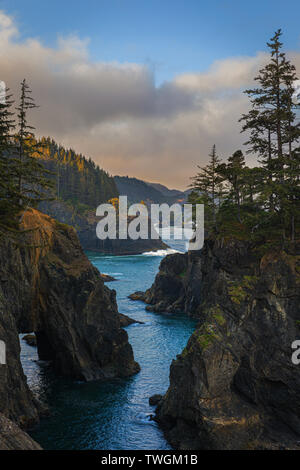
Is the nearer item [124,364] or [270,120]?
[270,120]

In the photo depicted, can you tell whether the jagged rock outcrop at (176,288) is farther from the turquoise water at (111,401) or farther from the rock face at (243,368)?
the rock face at (243,368)

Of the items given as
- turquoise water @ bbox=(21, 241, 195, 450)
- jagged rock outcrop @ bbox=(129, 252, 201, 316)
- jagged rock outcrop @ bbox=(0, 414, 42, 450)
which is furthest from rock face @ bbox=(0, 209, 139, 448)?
jagged rock outcrop @ bbox=(129, 252, 201, 316)

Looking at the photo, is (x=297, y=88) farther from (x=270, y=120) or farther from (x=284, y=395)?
(x=284, y=395)

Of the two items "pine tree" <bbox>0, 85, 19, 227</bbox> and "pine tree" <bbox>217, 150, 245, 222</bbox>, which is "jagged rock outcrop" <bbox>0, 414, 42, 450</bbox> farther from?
"pine tree" <bbox>217, 150, 245, 222</bbox>

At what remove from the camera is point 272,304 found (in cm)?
3466

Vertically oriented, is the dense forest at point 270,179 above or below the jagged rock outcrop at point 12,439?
above

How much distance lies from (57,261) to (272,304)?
2720 cm

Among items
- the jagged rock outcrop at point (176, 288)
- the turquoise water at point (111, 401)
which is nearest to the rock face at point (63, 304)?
the turquoise water at point (111, 401)

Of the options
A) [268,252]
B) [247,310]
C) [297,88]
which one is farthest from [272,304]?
[297,88]

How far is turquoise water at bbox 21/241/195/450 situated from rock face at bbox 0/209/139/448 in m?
2.71

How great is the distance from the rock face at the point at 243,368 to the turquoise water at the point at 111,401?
3.17 meters

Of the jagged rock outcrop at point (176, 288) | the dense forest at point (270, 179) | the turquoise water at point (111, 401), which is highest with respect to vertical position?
the dense forest at point (270, 179)

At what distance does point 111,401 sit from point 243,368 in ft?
53.2

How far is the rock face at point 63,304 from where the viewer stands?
43094 mm
